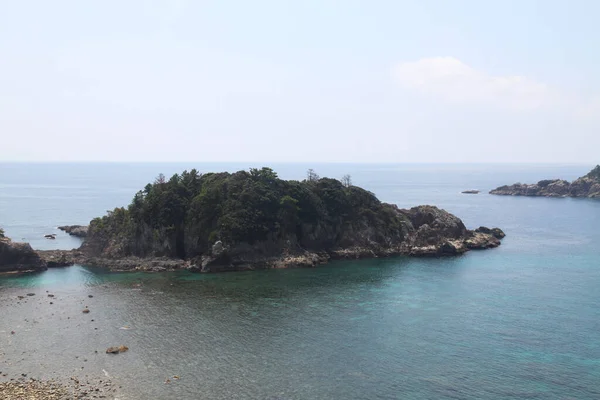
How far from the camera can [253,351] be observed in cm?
5556

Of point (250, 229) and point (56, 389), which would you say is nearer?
point (56, 389)

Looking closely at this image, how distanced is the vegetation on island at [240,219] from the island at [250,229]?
0.68 feet

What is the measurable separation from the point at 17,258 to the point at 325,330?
65.1m

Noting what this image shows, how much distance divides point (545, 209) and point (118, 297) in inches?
6624

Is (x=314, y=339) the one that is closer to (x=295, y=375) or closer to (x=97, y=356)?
(x=295, y=375)

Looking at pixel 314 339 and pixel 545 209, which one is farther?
pixel 545 209

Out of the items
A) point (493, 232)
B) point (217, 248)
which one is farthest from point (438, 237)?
point (217, 248)

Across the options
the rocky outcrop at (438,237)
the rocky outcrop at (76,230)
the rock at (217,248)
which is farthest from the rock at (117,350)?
the rocky outcrop at (76,230)

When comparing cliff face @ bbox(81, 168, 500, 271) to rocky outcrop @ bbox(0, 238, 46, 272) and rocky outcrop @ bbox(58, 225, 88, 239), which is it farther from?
rocky outcrop @ bbox(58, 225, 88, 239)

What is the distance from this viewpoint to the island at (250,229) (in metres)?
96.4

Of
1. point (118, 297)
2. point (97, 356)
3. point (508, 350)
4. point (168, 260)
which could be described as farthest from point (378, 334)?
point (168, 260)

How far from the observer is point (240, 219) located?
97.3 metres

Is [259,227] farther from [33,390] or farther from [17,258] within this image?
[33,390]

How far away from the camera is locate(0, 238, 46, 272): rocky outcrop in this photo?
302 ft
